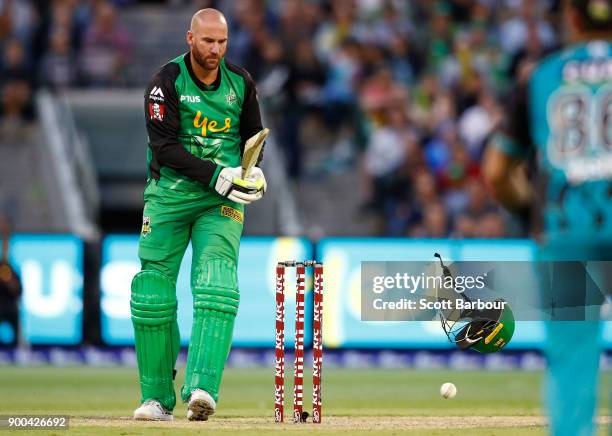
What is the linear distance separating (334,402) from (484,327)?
4.57 m

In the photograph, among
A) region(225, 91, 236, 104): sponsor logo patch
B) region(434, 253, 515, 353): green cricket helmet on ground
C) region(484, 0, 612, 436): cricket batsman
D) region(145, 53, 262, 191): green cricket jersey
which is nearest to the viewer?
region(484, 0, 612, 436): cricket batsman

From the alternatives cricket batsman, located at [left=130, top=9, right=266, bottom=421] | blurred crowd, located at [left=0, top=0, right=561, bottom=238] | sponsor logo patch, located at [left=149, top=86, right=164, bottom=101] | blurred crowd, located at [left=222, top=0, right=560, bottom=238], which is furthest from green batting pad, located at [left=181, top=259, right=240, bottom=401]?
blurred crowd, located at [left=0, top=0, right=561, bottom=238]

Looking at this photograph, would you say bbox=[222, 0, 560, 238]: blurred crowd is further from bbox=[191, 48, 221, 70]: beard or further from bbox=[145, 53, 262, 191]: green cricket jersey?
bbox=[191, 48, 221, 70]: beard

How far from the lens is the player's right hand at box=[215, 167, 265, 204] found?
8.71 metres

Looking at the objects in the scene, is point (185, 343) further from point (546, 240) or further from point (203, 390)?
point (546, 240)

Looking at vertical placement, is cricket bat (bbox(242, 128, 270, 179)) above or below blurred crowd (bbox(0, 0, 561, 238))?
below

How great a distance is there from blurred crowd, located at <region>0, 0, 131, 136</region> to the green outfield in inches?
235

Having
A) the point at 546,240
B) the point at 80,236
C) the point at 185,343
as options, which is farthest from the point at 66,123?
the point at 546,240

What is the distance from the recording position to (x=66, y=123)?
2097 centimetres

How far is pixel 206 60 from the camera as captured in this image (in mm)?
8766

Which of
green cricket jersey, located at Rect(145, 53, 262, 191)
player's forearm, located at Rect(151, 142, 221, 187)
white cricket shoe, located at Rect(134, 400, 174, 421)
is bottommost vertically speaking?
white cricket shoe, located at Rect(134, 400, 174, 421)

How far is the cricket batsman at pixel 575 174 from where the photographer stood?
5824mm

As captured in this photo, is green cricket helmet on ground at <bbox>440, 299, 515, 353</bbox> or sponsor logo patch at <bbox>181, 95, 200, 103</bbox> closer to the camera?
green cricket helmet on ground at <bbox>440, 299, 515, 353</bbox>

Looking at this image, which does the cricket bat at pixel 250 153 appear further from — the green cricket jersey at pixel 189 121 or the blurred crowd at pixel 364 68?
the blurred crowd at pixel 364 68
